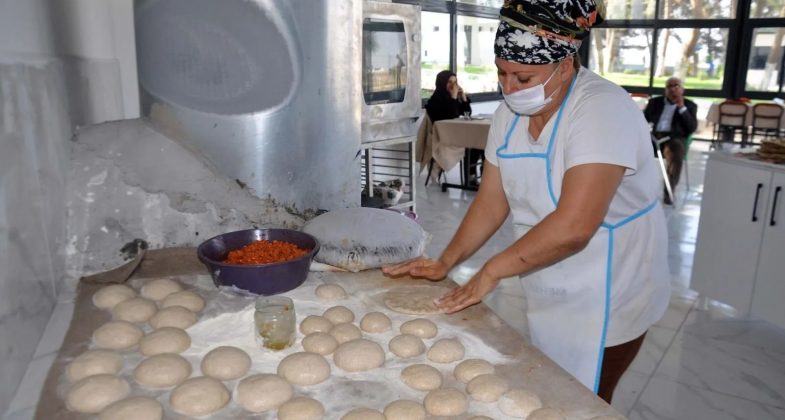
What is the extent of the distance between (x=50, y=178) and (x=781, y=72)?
33.9 ft

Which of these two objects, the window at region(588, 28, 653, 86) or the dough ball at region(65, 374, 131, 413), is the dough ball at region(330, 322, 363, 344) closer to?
the dough ball at region(65, 374, 131, 413)

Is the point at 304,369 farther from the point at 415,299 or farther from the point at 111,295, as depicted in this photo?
the point at 111,295

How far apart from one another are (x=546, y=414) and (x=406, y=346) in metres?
0.37

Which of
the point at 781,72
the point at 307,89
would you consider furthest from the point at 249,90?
the point at 781,72

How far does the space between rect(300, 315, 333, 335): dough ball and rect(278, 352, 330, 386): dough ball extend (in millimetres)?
149

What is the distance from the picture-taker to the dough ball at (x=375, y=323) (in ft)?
4.80

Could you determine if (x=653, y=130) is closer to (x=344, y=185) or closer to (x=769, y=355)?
(x=769, y=355)

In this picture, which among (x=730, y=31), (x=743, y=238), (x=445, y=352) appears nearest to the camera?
(x=445, y=352)

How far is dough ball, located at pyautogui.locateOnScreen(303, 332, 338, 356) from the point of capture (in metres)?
1.35

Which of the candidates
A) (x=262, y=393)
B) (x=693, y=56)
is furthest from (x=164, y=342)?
(x=693, y=56)

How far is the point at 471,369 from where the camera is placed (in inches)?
49.0

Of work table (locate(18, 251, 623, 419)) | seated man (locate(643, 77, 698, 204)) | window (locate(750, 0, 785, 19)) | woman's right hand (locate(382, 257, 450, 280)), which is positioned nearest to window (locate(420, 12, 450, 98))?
seated man (locate(643, 77, 698, 204))

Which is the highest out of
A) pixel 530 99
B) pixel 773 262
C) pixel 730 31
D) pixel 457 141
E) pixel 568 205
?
pixel 730 31

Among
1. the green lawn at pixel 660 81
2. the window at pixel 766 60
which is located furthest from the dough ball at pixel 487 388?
the window at pixel 766 60
